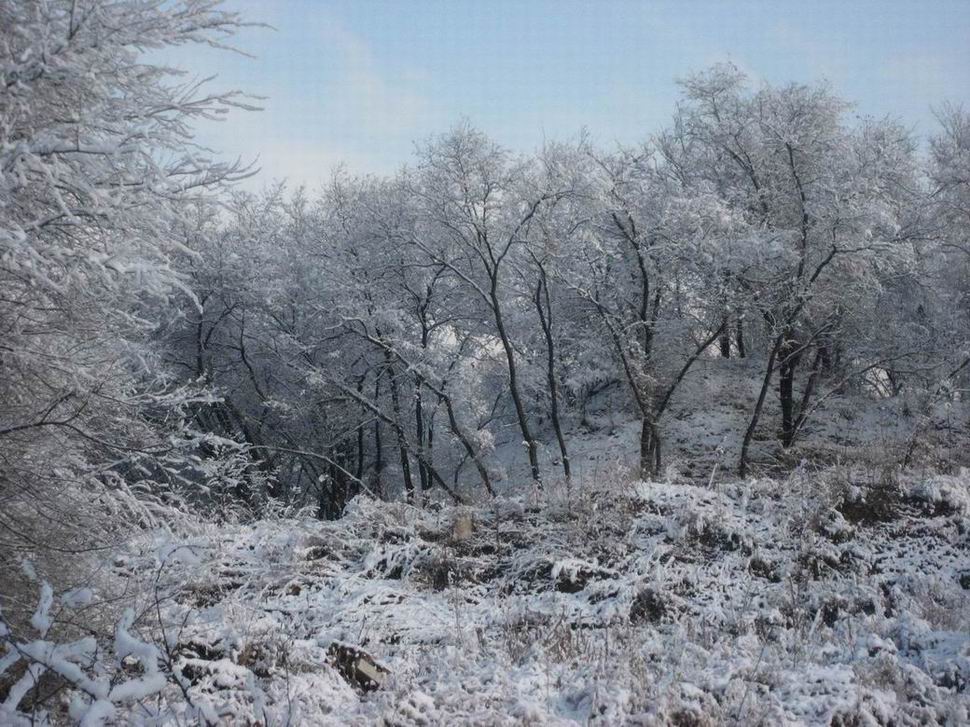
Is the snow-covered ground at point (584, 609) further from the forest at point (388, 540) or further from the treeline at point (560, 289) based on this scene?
the treeline at point (560, 289)

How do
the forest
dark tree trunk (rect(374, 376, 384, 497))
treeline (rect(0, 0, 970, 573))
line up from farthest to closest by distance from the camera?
1. dark tree trunk (rect(374, 376, 384, 497))
2. treeline (rect(0, 0, 970, 573))
3. the forest

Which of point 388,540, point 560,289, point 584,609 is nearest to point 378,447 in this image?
point 560,289

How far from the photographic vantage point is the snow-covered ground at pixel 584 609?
4.04 metres

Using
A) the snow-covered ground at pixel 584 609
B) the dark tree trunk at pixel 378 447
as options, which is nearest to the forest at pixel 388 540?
the snow-covered ground at pixel 584 609

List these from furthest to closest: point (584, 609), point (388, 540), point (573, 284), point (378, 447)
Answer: point (378, 447)
point (573, 284)
point (388, 540)
point (584, 609)

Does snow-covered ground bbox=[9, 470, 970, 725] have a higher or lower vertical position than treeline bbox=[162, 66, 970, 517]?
lower

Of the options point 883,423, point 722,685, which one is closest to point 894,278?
point 883,423

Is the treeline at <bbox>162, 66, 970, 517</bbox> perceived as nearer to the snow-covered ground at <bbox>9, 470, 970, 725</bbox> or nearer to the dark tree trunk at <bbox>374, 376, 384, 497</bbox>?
the dark tree trunk at <bbox>374, 376, 384, 497</bbox>

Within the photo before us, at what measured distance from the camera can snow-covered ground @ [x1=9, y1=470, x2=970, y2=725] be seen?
4043 millimetres

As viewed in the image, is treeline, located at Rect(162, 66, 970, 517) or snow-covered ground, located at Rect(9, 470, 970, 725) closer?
snow-covered ground, located at Rect(9, 470, 970, 725)

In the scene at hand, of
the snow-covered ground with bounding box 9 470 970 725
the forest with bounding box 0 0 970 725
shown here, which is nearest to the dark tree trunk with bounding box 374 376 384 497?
the forest with bounding box 0 0 970 725

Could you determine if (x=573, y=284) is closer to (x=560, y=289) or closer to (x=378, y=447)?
(x=560, y=289)

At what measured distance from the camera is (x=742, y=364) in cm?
2528

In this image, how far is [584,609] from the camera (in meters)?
5.71
